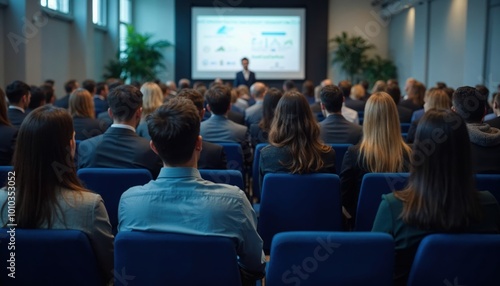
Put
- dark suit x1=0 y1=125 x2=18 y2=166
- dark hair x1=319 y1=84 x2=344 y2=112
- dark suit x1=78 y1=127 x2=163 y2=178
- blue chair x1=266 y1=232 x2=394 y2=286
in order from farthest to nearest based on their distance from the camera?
dark hair x1=319 y1=84 x2=344 y2=112 → dark suit x1=0 y1=125 x2=18 y2=166 → dark suit x1=78 y1=127 x2=163 y2=178 → blue chair x1=266 y1=232 x2=394 y2=286

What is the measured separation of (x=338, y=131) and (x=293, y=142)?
128 centimetres

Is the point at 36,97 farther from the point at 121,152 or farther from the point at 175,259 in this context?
the point at 175,259

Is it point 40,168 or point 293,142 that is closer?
point 40,168

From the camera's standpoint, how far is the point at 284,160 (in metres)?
3.22

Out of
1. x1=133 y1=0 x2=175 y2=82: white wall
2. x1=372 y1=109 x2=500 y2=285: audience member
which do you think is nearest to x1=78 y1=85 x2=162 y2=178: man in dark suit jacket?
x1=372 y1=109 x2=500 y2=285: audience member

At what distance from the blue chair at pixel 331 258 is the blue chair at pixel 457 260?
4.7 inches

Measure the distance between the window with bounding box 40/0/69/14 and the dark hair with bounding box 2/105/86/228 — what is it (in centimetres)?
853

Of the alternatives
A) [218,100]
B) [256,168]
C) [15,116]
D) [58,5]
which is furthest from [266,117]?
[58,5]

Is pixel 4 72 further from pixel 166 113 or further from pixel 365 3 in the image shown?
pixel 365 3

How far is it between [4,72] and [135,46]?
18.9 ft

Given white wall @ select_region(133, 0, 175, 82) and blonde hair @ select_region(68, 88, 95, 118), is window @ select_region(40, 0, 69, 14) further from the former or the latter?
blonde hair @ select_region(68, 88, 95, 118)

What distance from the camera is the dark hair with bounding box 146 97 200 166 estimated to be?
6.35 ft

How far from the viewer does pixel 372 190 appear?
2918 millimetres

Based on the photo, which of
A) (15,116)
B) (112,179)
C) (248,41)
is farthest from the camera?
(248,41)
